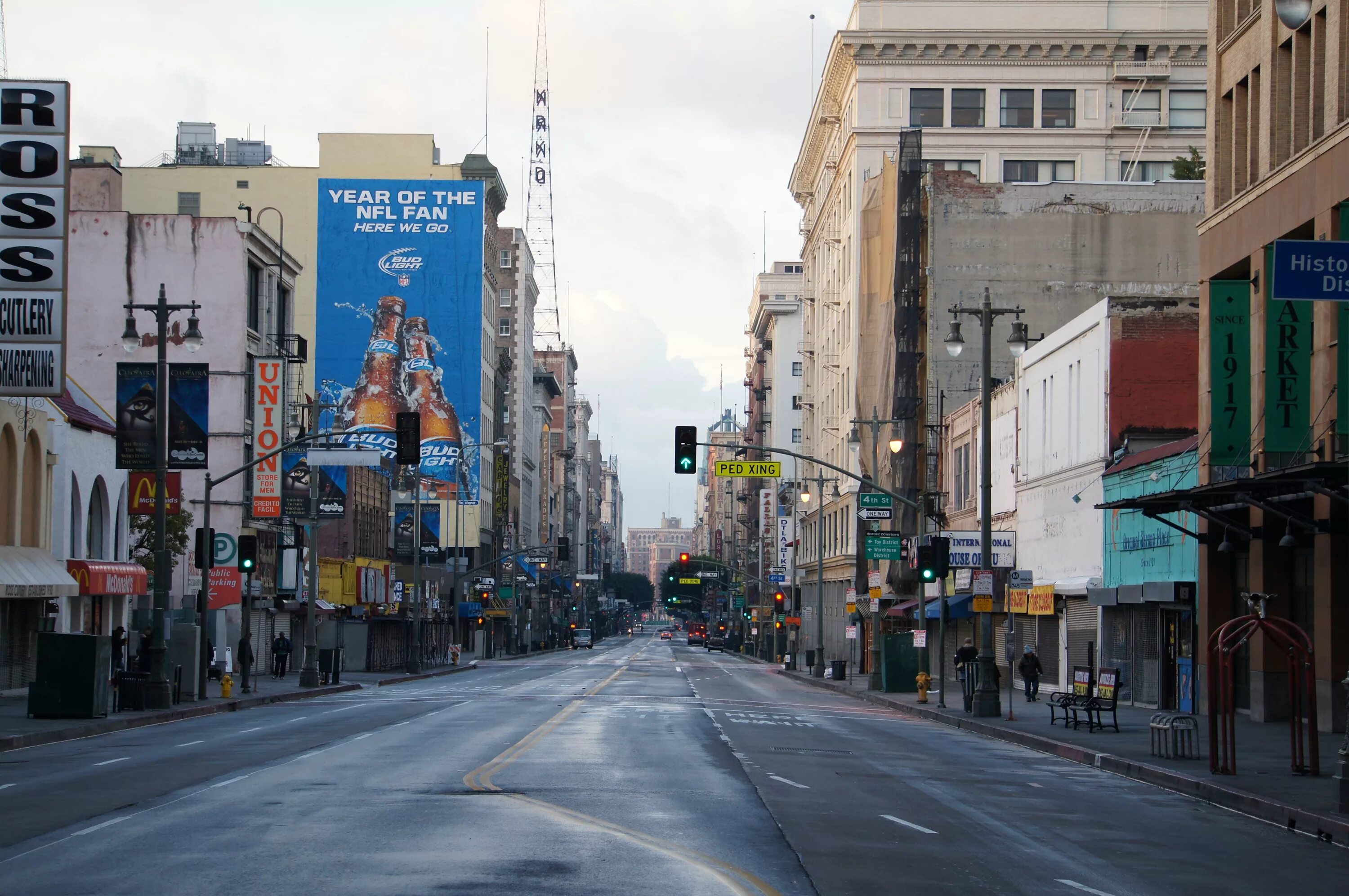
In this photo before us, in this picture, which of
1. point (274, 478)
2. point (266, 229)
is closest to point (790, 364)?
point (266, 229)

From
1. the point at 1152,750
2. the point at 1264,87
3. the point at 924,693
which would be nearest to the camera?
the point at 1152,750

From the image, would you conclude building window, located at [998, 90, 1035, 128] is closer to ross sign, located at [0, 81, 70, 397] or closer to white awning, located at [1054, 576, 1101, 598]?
white awning, located at [1054, 576, 1101, 598]

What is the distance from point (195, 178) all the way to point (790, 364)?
238 feet

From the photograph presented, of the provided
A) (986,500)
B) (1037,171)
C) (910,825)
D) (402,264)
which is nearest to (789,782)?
(910,825)

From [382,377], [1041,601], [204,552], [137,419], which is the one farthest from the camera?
[382,377]

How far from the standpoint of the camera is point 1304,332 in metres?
28.3

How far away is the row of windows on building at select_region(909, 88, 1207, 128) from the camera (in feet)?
249

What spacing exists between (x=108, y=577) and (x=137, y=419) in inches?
402

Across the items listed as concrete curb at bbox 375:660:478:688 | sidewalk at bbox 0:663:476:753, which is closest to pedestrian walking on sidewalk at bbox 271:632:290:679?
sidewalk at bbox 0:663:476:753

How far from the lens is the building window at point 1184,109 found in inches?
2997

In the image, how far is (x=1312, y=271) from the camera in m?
17.1

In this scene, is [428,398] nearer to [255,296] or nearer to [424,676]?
[424,676]

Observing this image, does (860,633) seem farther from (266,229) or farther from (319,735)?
(319,735)

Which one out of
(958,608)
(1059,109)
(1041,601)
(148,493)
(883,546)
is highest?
(1059,109)
